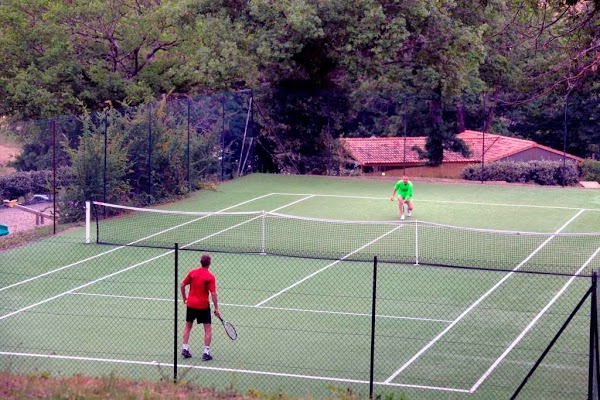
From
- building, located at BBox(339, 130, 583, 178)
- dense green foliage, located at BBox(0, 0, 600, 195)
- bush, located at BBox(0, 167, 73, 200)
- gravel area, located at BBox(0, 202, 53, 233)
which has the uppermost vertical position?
dense green foliage, located at BBox(0, 0, 600, 195)

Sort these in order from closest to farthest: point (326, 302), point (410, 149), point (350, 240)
A: 1. point (326, 302)
2. point (350, 240)
3. point (410, 149)

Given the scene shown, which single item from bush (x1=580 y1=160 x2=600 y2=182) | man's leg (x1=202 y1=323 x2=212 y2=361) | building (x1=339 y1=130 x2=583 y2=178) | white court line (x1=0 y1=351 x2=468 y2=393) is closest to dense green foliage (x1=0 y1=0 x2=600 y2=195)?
building (x1=339 y1=130 x2=583 y2=178)

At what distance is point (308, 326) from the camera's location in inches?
707

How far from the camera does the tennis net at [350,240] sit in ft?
76.2

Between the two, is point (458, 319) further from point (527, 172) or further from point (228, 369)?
point (527, 172)

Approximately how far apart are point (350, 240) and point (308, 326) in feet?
26.3

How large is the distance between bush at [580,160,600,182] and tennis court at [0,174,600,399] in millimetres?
16610

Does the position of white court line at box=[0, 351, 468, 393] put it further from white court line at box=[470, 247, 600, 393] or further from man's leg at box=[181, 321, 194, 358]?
white court line at box=[470, 247, 600, 393]

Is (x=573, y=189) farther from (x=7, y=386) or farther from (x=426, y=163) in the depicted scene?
(x=7, y=386)

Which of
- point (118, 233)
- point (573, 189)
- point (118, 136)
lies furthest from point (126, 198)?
point (573, 189)

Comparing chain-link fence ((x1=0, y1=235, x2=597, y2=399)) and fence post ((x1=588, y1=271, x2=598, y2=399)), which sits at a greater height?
fence post ((x1=588, y1=271, x2=598, y2=399))

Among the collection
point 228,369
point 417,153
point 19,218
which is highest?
point 417,153

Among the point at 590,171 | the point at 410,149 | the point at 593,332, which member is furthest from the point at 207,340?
the point at 590,171

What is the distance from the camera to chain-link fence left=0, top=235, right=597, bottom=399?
14742 millimetres
